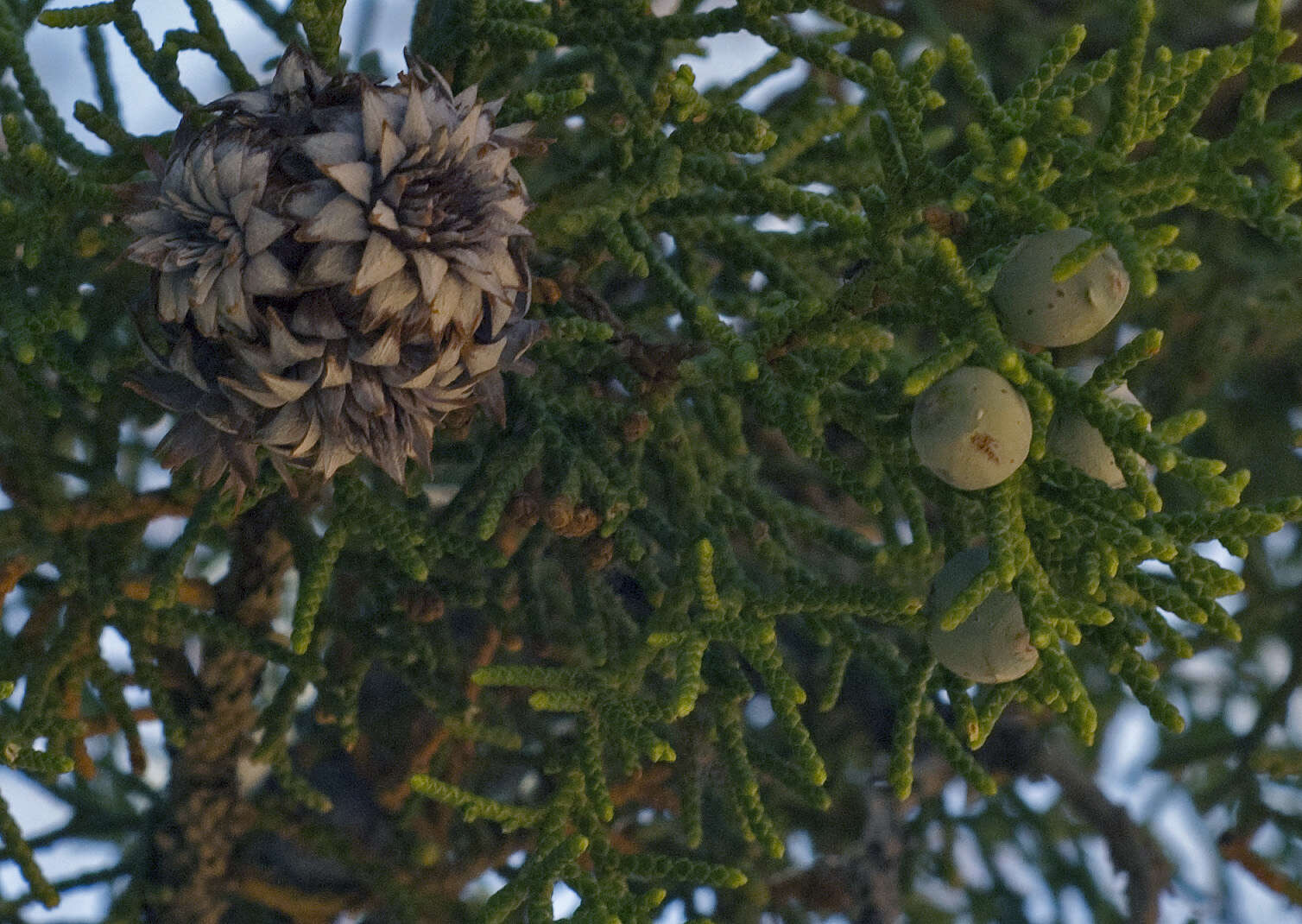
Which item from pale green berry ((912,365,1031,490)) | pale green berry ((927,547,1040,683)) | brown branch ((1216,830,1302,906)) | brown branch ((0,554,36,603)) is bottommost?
brown branch ((1216,830,1302,906))

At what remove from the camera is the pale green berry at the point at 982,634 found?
56.2 inches

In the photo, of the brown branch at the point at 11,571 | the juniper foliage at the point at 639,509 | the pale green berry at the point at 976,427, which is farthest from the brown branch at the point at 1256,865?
the brown branch at the point at 11,571

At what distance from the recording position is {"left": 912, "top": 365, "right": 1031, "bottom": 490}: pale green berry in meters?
1.32

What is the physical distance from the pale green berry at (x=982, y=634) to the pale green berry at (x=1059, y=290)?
276mm

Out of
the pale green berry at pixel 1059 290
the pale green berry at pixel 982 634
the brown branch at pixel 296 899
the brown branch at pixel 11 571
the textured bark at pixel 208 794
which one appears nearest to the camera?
the pale green berry at pixel 1059 290

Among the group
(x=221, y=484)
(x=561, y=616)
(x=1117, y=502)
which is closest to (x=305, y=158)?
(x=221, y=484)

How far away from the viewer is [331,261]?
132cm

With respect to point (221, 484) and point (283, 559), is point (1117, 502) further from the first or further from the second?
point (283, 559)

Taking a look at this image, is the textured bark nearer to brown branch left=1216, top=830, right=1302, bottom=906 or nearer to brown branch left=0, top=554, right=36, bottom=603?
brown branch left=0, top=554, right=36, bottom=603

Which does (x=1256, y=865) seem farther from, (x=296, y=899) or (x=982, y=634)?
(x=296, y=899)

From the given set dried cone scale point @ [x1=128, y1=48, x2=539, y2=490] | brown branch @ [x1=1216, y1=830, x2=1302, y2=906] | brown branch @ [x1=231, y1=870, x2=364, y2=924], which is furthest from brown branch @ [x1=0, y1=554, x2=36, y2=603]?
brown branch @ [x1=1216, y1=830, x2=1302, y2=906]

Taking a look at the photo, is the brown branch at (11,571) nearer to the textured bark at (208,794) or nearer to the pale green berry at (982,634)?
the textured bark at (208,794)

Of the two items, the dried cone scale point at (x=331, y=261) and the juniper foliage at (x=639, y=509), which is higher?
the dried cone scale point at (x=331, y=261)

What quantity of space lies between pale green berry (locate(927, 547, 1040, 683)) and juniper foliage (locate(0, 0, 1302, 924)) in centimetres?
6
